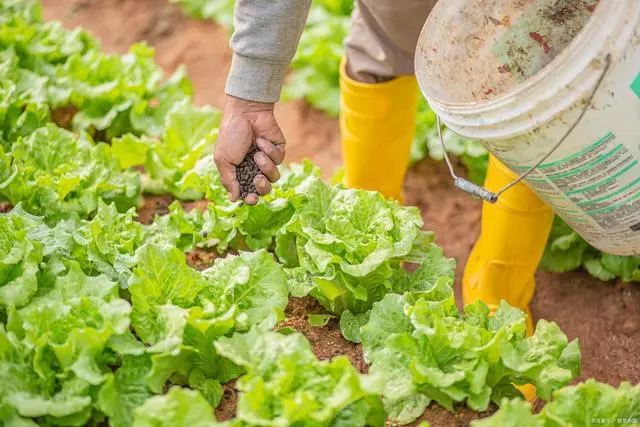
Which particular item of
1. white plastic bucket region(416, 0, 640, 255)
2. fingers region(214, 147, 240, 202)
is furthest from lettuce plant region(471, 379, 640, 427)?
fingers region(214, 147, 240, 202)

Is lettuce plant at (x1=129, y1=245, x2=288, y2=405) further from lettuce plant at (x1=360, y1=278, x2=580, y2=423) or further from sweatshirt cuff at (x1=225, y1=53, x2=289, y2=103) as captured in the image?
sweatshirt cuff at (x1=225, y1=53, x2=289, y2=103)

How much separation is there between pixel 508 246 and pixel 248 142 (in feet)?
2.64

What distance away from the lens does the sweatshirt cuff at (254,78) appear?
191cm

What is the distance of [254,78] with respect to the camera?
191cm

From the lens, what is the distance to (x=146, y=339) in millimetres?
1734

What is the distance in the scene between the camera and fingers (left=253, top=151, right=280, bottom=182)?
76.5 inches

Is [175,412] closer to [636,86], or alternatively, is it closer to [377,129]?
[636,86]

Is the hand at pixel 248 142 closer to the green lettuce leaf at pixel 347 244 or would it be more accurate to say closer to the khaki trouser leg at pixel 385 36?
the green lettuce leaf at pixel 347 244

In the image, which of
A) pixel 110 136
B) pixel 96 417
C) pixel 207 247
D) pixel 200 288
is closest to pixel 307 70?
pixel 110 136

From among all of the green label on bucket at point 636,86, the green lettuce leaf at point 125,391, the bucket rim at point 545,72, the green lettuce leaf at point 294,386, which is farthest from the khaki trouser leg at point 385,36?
the green lettuce leaf at point 125,391

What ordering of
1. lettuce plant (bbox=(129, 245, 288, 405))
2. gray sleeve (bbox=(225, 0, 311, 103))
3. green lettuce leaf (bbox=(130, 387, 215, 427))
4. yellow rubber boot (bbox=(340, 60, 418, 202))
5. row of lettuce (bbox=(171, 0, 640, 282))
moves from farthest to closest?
row of lettuce (bbox=(171, 0, 640, 282)) < yellow rubber boot (bbox=(340, 60, 418, 202)) < gray sleeve (bbox=(225, 0, 311, 103)) < lettuce plant (bbox=(129, 245, 288, 405)) < green lettuce leaf (bbox=(130, 387, 215, 427))

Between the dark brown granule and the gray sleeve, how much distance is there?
14 centimetres

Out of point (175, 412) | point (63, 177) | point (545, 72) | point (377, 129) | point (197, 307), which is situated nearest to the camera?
point (175, 412)

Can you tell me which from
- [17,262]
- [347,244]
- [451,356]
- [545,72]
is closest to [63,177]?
[17,262]
